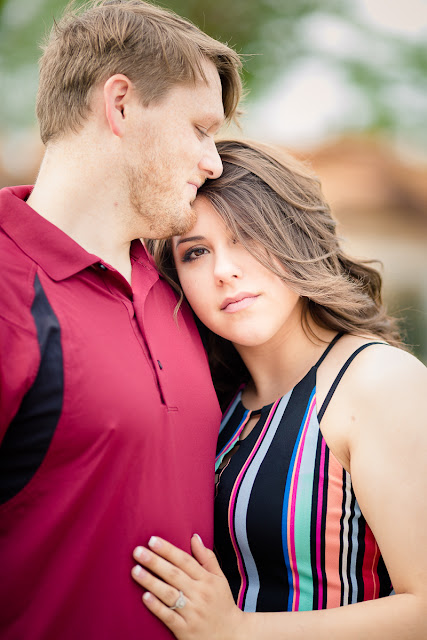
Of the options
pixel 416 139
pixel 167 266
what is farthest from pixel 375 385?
pixel 416 139

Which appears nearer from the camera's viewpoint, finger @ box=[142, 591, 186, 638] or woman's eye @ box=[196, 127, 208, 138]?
finger @ box=[142, 591, 186, 638]

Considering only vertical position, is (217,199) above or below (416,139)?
below

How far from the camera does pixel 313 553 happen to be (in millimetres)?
1723

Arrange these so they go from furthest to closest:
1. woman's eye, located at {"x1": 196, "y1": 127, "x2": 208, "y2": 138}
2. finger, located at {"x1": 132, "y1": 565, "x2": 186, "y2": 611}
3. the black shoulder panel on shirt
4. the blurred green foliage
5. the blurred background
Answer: the blurred green foliage < the blurred background < woman's eye, located at {"x1": 196, "y1": 127, "x2": 208, "y2": 138} < finger, located at {"x1": 132, "y1": 565, "x2": 186, "y2": 611} < the black shoulder panel on shirt

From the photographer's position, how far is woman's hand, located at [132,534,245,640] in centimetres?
153

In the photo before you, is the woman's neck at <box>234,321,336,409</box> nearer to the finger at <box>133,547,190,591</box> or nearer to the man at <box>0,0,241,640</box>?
the man at <box>0,0,241,640</box>

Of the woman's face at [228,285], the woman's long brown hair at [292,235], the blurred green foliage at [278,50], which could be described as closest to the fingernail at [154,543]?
the woman's face at [228,285]

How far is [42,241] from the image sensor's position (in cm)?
158

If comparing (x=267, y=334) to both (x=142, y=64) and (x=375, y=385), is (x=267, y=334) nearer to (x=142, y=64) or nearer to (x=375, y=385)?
(x=375, y=385)

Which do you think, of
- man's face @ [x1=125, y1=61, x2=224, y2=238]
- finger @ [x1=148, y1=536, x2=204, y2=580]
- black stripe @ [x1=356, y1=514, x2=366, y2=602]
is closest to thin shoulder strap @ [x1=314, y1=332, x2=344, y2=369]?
black stripe @ [x1=356, y1=514, x2=366, y2=602]

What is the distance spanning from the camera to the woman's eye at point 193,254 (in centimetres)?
202

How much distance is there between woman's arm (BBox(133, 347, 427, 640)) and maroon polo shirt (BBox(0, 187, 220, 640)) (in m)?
0.07

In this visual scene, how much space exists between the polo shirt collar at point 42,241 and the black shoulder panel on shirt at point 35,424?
19 centimetres

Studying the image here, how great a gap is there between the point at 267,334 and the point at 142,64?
848 millimetres
